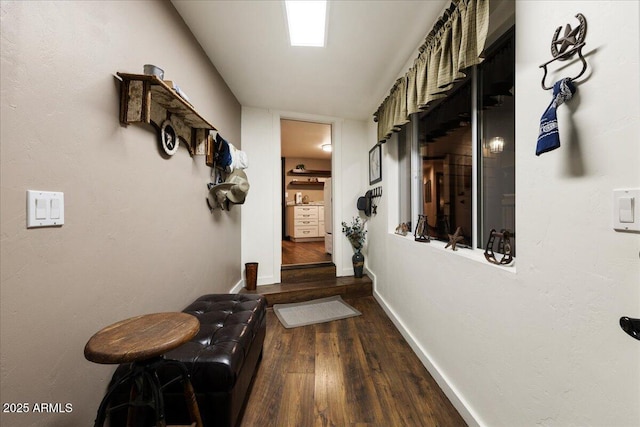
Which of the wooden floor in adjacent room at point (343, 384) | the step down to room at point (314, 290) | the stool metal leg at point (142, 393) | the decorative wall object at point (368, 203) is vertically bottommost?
the wooden floor in adjacent room at point (343, 384)

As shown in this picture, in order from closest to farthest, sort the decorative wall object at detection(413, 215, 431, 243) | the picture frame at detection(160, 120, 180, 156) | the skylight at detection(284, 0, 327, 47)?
the picture frame at detection(160, 120, 180, 156), the skylight at detection(284, 0, 327, 47), the decorative wall object at detection(413, 215, 431, 243)

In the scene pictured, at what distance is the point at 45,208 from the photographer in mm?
808

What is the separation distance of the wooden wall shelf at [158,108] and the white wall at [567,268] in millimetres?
1715

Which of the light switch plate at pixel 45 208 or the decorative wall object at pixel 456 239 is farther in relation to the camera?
the decorative wall object at pixel 456 239

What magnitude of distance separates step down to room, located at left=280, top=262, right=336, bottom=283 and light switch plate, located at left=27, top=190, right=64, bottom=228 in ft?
8.98

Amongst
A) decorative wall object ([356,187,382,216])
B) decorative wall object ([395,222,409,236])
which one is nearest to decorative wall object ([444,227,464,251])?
decorative wall object ([395,222,409,236])

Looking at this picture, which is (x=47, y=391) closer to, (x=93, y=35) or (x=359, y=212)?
(x=93, y=35)

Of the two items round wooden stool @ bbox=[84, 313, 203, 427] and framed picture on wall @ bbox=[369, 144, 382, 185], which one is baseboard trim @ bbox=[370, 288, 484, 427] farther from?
framed picture on wall @ bbox=[369, 144, 382, 185]

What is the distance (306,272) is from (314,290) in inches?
17.6

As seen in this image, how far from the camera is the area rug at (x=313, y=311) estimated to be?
2533mm

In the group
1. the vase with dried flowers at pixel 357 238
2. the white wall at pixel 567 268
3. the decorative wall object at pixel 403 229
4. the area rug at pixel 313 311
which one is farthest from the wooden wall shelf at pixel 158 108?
the vase with dried flowers at pixel 357 238

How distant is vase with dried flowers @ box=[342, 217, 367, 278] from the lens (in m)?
3.52

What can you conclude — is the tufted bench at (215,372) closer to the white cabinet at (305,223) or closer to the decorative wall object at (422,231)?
the decorative wall object at (422,231)

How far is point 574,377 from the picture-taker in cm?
80
